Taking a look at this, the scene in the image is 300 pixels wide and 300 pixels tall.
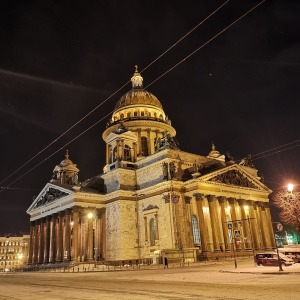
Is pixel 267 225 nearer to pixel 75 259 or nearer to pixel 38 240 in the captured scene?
pixel 75 259

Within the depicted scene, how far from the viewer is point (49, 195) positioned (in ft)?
177

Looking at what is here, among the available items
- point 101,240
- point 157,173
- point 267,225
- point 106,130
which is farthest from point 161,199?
point 106,130

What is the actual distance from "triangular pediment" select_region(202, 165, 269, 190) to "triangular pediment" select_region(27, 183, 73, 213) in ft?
68.2

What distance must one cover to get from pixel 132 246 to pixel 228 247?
13393 mm

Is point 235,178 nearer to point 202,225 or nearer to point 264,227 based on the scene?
point 264,227

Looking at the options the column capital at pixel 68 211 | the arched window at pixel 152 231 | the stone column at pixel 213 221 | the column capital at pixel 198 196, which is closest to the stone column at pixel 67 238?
the column capital at pixel 68 211

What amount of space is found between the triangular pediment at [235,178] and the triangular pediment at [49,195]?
68.2 feet

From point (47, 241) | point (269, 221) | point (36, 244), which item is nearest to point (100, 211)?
point (47, 241)

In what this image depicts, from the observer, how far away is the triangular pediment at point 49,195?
50281mm

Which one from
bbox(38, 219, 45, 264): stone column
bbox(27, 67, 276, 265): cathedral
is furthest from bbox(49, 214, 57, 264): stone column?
bbox(38, 219, 45, 264): stone column

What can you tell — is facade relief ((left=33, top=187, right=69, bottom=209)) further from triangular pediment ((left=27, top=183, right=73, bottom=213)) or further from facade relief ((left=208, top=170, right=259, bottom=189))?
facade relief ((left=208, top=170, right=259, bottom=189))

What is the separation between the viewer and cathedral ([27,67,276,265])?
42781mm

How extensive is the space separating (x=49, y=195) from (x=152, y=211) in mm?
18985

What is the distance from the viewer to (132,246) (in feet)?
153
